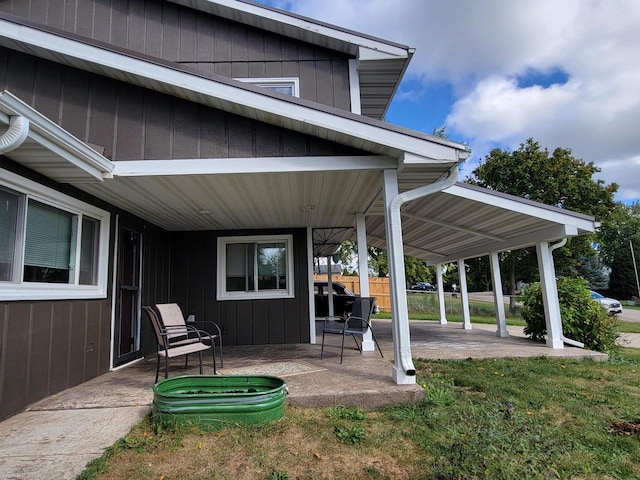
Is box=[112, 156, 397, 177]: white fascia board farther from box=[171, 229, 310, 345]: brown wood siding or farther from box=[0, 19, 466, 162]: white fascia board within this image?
box=[171, 229, 310, 345]: brown wood siding

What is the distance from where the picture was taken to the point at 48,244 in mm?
3475

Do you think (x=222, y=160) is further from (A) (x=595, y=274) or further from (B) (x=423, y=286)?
(A) (x=595, y=274)

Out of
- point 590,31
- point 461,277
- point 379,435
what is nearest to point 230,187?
point 379,435

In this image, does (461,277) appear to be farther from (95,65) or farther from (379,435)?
(95,65)

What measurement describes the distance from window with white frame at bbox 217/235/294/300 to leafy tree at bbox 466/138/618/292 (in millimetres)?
12635

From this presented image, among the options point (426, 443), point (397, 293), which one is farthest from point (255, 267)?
point (426, 443)

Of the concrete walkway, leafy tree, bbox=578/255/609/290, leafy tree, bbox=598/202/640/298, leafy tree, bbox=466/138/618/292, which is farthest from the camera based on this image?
leafy tree, bbox=578/255/609/290

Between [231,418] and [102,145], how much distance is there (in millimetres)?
2903

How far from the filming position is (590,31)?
7.59 m

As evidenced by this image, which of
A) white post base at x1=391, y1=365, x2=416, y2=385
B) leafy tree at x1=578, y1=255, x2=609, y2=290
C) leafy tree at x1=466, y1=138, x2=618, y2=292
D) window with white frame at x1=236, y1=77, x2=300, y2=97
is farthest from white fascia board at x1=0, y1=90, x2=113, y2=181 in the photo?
leafy tree at x1=578, y1=255, x2=609, y2=290

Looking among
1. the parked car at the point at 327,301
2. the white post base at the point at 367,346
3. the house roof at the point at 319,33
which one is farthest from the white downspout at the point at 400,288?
the parked car at the point at 327,301

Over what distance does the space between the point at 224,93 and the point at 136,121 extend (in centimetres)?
102

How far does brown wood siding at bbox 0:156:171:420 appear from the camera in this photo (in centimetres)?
287

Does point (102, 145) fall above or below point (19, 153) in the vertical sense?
above
